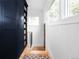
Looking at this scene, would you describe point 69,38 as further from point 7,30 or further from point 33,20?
point 33,20

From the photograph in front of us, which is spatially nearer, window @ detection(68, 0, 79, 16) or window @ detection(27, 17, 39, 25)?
window @ detection(68, 0, 79, 16)

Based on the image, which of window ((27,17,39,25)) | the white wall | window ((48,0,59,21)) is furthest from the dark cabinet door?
window ((27,17,39,25))

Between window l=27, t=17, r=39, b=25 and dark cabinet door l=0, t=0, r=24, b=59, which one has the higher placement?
window l=27, t=17, r=39, b=25

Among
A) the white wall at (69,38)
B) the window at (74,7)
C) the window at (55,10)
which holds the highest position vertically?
the window at (55,10)

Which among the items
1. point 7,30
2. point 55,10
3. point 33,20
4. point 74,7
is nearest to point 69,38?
point 74,7

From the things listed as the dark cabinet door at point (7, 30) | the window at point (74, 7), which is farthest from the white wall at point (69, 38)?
the dark cabinet door at point (7, 30)

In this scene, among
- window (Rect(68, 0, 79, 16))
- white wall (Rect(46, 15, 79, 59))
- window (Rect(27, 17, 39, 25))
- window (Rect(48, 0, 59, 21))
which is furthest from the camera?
window (Rect(27, 17, 39, 25))

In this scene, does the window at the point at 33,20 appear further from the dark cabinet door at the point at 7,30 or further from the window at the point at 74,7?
the window at the point at 74,7

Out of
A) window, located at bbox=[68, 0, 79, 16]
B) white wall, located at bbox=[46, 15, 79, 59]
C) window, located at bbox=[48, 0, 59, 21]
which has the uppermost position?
window, located at bbox=[48, 0, 59, 21]

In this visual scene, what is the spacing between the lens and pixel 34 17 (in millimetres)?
8828

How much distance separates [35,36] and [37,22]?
1.13 metres

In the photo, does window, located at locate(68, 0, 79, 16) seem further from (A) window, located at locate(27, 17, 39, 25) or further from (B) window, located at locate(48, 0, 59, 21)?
(A) window, located at locate(27, 17, 39, 25)

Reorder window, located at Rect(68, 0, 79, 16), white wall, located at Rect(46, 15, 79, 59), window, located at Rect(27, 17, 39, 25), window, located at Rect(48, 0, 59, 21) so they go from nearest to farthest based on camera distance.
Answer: white wall, located at Rect(46, 15, 79, 59)
window, located at Rect(68, 0, 79, 16)
window, located at Rect(48, 0, 59, 21)
window, located at Rect(27, 17, 39, 25)

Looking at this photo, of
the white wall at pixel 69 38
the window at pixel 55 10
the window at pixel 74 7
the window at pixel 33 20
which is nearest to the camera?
the white wall at pixel 69 38
